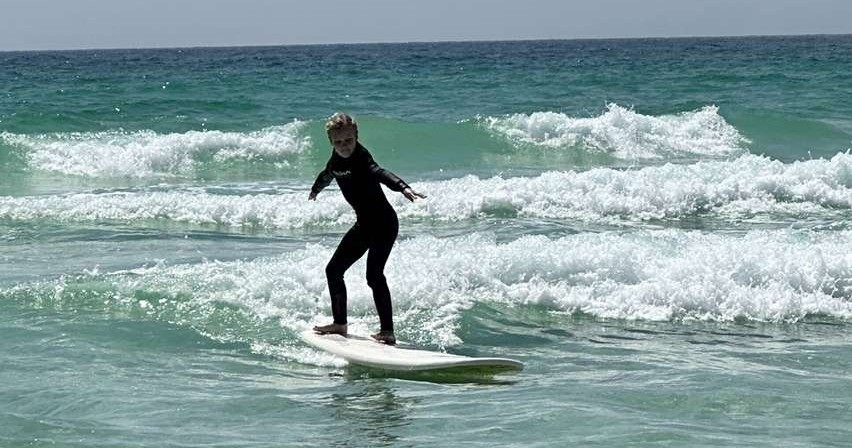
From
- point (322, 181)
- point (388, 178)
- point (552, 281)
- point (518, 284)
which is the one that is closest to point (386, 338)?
point (322, 181)

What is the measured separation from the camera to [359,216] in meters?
7.57

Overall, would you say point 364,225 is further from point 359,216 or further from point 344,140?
point 344,140

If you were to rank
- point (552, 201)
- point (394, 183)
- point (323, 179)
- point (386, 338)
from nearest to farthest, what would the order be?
point (394, 183) → point (323, 179) → point (386, 338) → point (552, 201)

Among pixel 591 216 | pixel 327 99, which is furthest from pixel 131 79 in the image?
pixel 591 216

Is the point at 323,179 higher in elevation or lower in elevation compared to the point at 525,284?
higher

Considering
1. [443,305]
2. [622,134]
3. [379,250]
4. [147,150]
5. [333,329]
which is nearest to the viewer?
[379,250]

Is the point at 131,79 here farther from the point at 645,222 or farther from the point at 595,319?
the point at 595,319

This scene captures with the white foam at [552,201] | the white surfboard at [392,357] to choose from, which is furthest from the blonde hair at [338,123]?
the white foam at [552,201]

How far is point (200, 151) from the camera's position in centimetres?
2212

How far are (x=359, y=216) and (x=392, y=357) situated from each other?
96 cm

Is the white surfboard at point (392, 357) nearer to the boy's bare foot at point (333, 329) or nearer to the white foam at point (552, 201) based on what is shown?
the boy's bare foot at point (333, 329)

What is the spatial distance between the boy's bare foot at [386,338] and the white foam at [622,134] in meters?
15.9

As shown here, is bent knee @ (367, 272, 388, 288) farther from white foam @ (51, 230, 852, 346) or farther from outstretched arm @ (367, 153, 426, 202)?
white foam @ (51, 230, 852, 346)

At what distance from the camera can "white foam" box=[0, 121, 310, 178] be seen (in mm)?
21125
